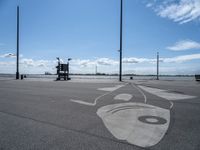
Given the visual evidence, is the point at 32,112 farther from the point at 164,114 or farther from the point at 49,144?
the point at 164,114

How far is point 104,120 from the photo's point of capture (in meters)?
4.85

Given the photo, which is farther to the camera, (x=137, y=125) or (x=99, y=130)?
(x=137, y=125)

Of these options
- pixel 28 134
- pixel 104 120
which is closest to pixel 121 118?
→ pixel 104 120

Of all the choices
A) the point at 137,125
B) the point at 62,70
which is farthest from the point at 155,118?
the point at 62,70

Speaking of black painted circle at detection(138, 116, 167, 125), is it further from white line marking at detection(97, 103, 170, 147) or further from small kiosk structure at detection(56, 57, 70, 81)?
small kiosk structure at detection(56, 57, 70, 81)

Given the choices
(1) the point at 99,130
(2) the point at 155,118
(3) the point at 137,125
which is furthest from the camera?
(2) the point at 155,118

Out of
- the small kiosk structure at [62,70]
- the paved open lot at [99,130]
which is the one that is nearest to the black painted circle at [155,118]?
the paved open lot at [99,130]

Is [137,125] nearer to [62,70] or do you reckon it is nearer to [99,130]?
[99,130]

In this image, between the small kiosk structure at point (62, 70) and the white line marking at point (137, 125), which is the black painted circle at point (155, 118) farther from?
the small kiosk structure at point (62, 70)

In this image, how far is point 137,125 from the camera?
439 cm

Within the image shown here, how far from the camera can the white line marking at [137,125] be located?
139 inches

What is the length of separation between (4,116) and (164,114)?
5367 millimetres

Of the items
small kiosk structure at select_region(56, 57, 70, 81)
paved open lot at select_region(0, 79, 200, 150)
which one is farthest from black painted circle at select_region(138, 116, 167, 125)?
small kiosk structure at select_region(56, 57, 70, 81)

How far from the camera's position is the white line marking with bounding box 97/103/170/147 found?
3539mm
